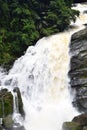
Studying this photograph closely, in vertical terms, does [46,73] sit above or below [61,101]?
above

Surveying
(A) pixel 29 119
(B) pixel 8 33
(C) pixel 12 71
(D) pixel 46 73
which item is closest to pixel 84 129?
(A) pixel 29 119

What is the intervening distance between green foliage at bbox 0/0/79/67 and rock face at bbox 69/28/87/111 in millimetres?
3568

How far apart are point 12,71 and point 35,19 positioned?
5971 mm

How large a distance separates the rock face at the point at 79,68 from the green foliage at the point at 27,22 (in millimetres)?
3568

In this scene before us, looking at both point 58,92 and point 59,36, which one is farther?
point 59,36

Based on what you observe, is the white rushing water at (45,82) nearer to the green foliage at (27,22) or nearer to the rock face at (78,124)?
the green foliage at (27,22)

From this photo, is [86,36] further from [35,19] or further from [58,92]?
[35,19]

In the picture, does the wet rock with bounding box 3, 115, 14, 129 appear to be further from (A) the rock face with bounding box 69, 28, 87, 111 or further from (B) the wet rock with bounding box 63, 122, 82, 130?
(A) the rock face with bounding box 69, 28, 87, 111

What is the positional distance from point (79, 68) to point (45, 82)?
228cm

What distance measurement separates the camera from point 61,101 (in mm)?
23328

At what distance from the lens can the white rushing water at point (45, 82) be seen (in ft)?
72.8

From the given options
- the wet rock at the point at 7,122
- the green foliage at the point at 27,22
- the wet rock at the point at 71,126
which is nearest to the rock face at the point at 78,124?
the wet rock at the point at 71,126

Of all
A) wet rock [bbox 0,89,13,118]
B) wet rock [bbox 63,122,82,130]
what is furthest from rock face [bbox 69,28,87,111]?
wet rock [bbox 0,89,13,118]

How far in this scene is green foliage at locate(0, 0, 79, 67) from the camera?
28.3 meters
